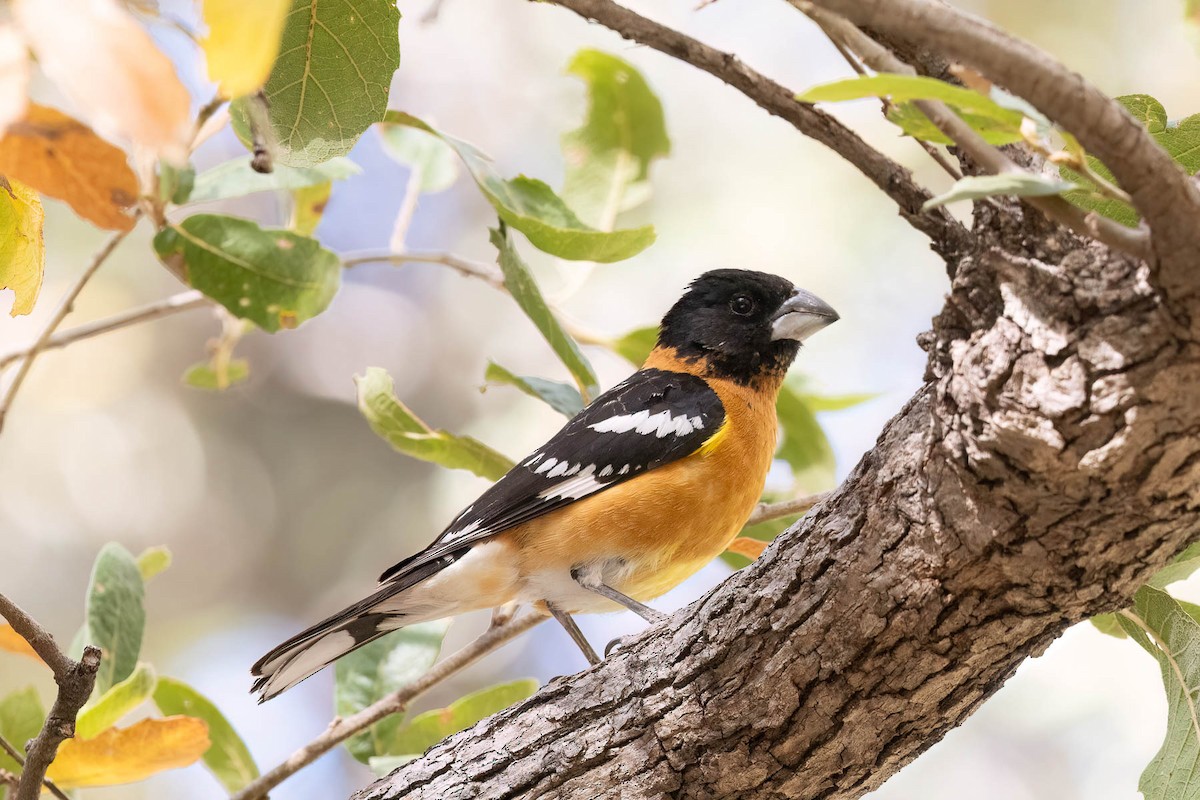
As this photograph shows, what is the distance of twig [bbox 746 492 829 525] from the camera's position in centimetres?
366

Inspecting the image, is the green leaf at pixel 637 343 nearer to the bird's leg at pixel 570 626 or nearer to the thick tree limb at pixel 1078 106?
the bird's leg at pixel 570 626

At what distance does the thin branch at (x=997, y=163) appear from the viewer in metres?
1.58

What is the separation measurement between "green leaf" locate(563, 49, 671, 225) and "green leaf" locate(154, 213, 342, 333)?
1.19m

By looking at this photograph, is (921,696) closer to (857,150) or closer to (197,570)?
(857,150)

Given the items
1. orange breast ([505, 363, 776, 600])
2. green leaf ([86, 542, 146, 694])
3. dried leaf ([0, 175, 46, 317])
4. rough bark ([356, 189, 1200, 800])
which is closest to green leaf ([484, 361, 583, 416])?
orange breast ([505, 363, 776, 600])

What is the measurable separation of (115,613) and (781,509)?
2242mm

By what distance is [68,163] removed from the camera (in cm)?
148

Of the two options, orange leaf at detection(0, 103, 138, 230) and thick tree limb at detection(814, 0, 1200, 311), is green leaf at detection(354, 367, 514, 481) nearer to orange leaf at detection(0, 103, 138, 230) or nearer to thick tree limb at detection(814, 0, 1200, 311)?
orange leaf at detection(0, 103, 138, 230)

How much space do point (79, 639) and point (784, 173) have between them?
253 inches

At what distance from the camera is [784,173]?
8.50 metres

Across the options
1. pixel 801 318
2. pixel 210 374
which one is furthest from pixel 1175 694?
pixel 210 374

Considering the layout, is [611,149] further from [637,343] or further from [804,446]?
[804,446]

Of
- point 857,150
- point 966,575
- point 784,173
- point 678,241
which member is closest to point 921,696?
point 966,575

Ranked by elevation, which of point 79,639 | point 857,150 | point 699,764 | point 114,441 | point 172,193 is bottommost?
point 699,764
